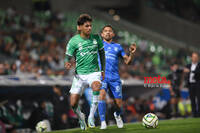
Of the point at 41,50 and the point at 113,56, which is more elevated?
the point at 41,50

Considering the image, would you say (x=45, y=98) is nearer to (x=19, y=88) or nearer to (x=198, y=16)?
(x=19, y=88)

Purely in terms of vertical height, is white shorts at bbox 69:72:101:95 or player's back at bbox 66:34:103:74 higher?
player's back at bbox 66:34:103:74

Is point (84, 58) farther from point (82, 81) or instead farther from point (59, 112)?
point (59, 112)

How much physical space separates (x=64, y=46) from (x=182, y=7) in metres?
13.6

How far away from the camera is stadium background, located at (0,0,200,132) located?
55.0ft

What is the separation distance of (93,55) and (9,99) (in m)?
8.24

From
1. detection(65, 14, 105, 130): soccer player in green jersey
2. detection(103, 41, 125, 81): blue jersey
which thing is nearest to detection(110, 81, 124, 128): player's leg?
detection(103, 41, 125, 81): blue jersey

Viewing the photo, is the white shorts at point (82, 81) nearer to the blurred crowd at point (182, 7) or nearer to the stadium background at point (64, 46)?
the stadium background at point (64, 46)

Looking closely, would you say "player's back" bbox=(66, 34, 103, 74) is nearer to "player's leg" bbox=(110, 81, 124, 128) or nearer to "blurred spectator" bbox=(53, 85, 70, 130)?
"player's leg" bbox=(110, 81, 124, 128)

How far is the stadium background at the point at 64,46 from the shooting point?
1677cm

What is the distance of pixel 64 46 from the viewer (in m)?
24.1

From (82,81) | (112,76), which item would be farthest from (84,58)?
(112,76)

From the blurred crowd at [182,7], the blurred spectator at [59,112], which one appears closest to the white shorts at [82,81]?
the blurred spectator at [59,112]

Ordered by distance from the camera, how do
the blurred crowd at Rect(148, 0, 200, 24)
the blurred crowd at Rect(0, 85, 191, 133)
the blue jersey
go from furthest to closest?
the blurred crowd at Rect(148, 0, 200, 24), the blurred crowd at Rect(0, 85, 191, 133), the blue jersey
